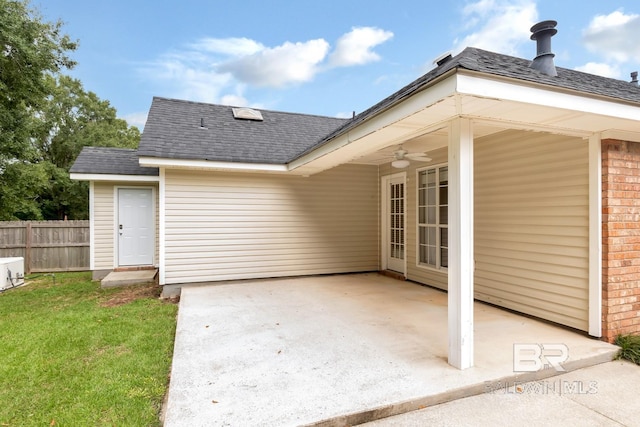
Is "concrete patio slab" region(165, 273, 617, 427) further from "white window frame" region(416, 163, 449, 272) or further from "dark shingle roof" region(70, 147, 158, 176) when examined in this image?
"dark shingle roof" region(70, 147, 158, 176)

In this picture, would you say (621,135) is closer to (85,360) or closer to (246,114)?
(85,360)

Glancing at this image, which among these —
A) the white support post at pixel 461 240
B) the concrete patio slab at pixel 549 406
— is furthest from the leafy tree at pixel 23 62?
the concrete patio slab at pixel 549 406

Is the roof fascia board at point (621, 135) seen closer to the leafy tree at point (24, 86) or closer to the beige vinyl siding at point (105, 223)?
the beige vinyl siding at point (105, 223)

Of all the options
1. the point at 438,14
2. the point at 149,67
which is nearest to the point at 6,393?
the point at 438,14

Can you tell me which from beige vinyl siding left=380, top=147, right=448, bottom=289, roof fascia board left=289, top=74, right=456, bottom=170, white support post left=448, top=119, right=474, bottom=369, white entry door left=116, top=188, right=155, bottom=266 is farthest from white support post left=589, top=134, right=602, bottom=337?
white entry door left=116, top=188, right=155, bottom=266

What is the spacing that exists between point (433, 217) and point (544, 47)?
328cm

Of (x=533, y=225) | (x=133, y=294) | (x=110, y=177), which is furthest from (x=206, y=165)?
(x=533, y=225)

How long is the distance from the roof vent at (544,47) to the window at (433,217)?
7.76 feet

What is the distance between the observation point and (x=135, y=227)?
26.5ft

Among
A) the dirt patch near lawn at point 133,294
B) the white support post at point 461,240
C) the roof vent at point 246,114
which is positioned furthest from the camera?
the roof vent at point 246,114

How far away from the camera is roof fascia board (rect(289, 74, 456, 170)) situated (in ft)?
7.92

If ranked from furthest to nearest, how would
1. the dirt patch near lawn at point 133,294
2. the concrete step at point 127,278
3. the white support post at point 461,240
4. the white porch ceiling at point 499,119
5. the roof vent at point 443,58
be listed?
the concrete step at point 127,278 → the dirt patch near lawn at point 133,294 → the roof vent at point 443,58 → the white support post at point 461,240 → the white porch ceiling at point 499,119

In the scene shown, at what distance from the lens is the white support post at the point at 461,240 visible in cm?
289

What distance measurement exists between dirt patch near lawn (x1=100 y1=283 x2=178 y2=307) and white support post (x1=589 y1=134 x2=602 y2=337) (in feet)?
19.6
